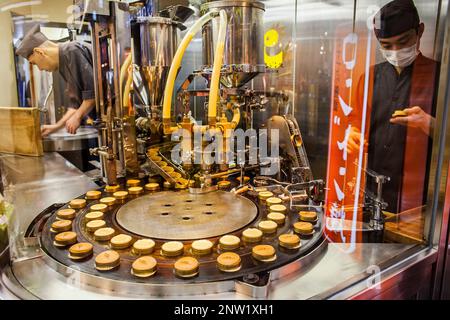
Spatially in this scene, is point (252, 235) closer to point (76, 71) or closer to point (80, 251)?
point (80, 251)

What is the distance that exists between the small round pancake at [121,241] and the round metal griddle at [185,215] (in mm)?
74

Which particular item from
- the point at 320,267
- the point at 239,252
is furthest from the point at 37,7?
the point at 320,267

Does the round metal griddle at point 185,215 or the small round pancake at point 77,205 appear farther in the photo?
the small round pancake at point 77,205

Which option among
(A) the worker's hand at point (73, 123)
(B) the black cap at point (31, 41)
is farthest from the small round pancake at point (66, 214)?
(B) the black cap at point (31, 41)

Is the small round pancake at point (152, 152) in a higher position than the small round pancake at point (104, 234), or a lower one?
higher

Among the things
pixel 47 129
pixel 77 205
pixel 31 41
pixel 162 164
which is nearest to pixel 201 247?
pixel 77 205

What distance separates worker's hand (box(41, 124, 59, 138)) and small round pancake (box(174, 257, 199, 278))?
2193mm

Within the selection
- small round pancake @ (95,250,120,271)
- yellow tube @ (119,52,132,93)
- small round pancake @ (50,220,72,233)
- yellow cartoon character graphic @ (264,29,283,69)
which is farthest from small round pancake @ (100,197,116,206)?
yellow cartoon character graphic @ (264,29,283,69)

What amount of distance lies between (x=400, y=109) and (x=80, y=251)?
62.0 inches

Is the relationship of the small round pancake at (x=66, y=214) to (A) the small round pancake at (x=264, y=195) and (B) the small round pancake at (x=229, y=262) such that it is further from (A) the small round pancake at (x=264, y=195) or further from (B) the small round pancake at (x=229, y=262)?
(A) the small round pancake at (x=264, y=195)

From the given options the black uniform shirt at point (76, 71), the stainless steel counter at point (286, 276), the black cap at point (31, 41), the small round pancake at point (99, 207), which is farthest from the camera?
the black cap at point (31, 41)

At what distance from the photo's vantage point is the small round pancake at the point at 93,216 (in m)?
1.30

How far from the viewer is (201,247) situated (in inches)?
41.4

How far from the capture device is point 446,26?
1.07 meters
